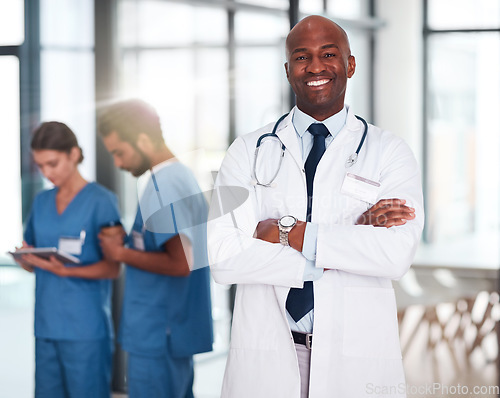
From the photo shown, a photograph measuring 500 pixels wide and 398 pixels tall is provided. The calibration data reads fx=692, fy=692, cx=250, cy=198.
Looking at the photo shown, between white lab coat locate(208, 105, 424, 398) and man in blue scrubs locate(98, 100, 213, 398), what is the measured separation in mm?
688

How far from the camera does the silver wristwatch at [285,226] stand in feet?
5.47

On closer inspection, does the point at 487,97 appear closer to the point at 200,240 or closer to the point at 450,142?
the point at 450,142

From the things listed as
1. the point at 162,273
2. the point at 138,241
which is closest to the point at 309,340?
the point at 162,273

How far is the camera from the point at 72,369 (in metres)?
2.53

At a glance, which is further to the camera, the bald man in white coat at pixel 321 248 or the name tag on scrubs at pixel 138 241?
the name tag on scrubs at pixel 138 241

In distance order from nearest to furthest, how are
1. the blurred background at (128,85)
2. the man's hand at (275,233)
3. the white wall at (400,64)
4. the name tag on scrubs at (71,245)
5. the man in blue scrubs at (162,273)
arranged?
1. the man's hand at (275,233)
2. the man in blue scrubs at (162,273)
3. the name tag on scrubs at (71,245)
4. the blurred background at (128,85)
5. the white wall at (400,64)

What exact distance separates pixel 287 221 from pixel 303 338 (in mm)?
294

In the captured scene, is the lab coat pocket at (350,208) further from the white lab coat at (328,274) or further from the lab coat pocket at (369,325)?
the lab coat pocket at (369,325)

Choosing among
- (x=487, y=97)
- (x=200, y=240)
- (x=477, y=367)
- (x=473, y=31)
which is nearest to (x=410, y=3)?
(x=473, y=31)

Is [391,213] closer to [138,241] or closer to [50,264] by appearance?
[138,241]

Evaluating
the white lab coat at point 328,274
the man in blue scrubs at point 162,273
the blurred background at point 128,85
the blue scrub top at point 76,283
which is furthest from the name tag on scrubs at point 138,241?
the white lab coat at point 328,274

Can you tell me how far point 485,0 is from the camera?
498 centimetres

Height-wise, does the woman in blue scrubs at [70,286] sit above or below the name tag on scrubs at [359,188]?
below

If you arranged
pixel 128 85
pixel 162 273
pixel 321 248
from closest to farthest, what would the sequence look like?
pixel 321 248
pixel 162 273
pixel 128 85
